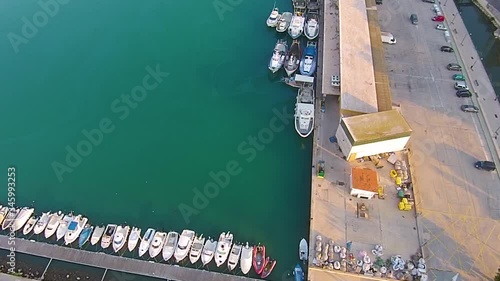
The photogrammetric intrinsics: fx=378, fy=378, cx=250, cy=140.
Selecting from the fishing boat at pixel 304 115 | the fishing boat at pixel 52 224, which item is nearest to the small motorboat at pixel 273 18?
the fishing boat at pixel 304 115

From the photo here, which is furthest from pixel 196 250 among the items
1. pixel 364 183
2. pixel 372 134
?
pixel 372 134

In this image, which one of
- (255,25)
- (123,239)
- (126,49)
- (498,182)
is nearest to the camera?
(123,239)

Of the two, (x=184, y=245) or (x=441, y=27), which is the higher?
(x=184, y=245)

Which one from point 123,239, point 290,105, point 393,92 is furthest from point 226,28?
point 123,239

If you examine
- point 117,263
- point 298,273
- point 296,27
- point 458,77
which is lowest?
point 458,77

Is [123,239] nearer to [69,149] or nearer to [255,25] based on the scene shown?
[69,149]

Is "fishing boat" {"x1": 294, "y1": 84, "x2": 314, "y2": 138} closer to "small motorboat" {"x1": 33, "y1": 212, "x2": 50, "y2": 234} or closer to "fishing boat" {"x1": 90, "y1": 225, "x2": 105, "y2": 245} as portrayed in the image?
"fishing boat" {"x1": 90, "y1": 225, "x2": 105, "y2": 245}

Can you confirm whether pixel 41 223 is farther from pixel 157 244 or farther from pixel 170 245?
pixel 170 245
